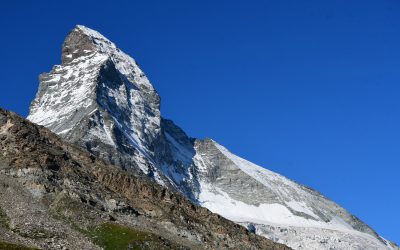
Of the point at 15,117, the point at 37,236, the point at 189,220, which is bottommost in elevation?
the point at 37,236

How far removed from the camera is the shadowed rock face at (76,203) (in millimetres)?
110438

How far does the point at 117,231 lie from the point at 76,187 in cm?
2185

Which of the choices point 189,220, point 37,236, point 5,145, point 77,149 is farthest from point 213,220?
point 37,236

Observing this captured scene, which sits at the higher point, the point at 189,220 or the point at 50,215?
the point at 189,220

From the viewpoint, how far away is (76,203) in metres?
124

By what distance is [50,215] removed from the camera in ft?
383

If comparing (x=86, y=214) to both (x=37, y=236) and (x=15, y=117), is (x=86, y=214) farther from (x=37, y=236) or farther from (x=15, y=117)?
(x=15, y=117)

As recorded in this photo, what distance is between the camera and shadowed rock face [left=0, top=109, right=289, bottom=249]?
11044cm

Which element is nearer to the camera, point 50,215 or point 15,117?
point 50,215

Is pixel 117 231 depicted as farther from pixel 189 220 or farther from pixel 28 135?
pixel 28 135

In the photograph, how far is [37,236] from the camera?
104188mm

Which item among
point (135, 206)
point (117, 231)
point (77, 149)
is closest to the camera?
point (117, 231)

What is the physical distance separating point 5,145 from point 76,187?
834 inches

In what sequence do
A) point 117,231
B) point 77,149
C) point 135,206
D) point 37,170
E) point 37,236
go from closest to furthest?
1. point 37,236
2. point 117,231
3. point 37,170
4. point 135,206
5. point 77,149
